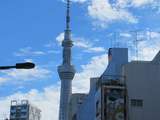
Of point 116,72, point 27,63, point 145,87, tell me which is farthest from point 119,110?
point 27,63

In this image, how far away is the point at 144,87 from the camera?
239 feet

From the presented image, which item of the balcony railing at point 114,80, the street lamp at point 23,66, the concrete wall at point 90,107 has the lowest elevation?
the concrete wall at point 90,107

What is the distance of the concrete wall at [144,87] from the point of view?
234ft

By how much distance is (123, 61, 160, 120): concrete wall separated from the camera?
234 feet

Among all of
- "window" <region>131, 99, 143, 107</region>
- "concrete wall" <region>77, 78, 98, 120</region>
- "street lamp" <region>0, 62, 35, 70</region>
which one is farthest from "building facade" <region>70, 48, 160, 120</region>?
"street lamp" <region>0, 62, 35, 70</region>

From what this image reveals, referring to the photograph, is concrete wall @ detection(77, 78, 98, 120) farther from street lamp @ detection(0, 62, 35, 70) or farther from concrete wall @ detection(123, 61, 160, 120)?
street lamp @ detection(0, 62, 35, 70)

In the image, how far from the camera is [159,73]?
245 ft

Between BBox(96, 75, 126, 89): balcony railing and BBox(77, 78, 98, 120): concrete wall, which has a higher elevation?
BBox(96, 75, 126, 89): balcony railing

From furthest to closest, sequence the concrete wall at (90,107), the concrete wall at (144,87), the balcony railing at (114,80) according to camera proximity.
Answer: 1. the concrete wall at (90,107)
2. the balcony railing at (114,80)
3. the concrete wall at (144,87)

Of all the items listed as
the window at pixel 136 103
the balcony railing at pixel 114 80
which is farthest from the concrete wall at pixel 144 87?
the balcony railing at pixel 114 80

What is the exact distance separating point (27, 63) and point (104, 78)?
189ft

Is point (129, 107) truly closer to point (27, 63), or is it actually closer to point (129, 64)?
point (129, 64)

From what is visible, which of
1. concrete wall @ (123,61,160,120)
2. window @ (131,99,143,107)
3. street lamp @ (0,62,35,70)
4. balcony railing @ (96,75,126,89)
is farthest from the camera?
balcony railing @ (96,75,126,89)

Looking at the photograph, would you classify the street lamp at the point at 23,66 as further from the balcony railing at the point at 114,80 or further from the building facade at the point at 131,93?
the balcony railing at the point at 114,80
